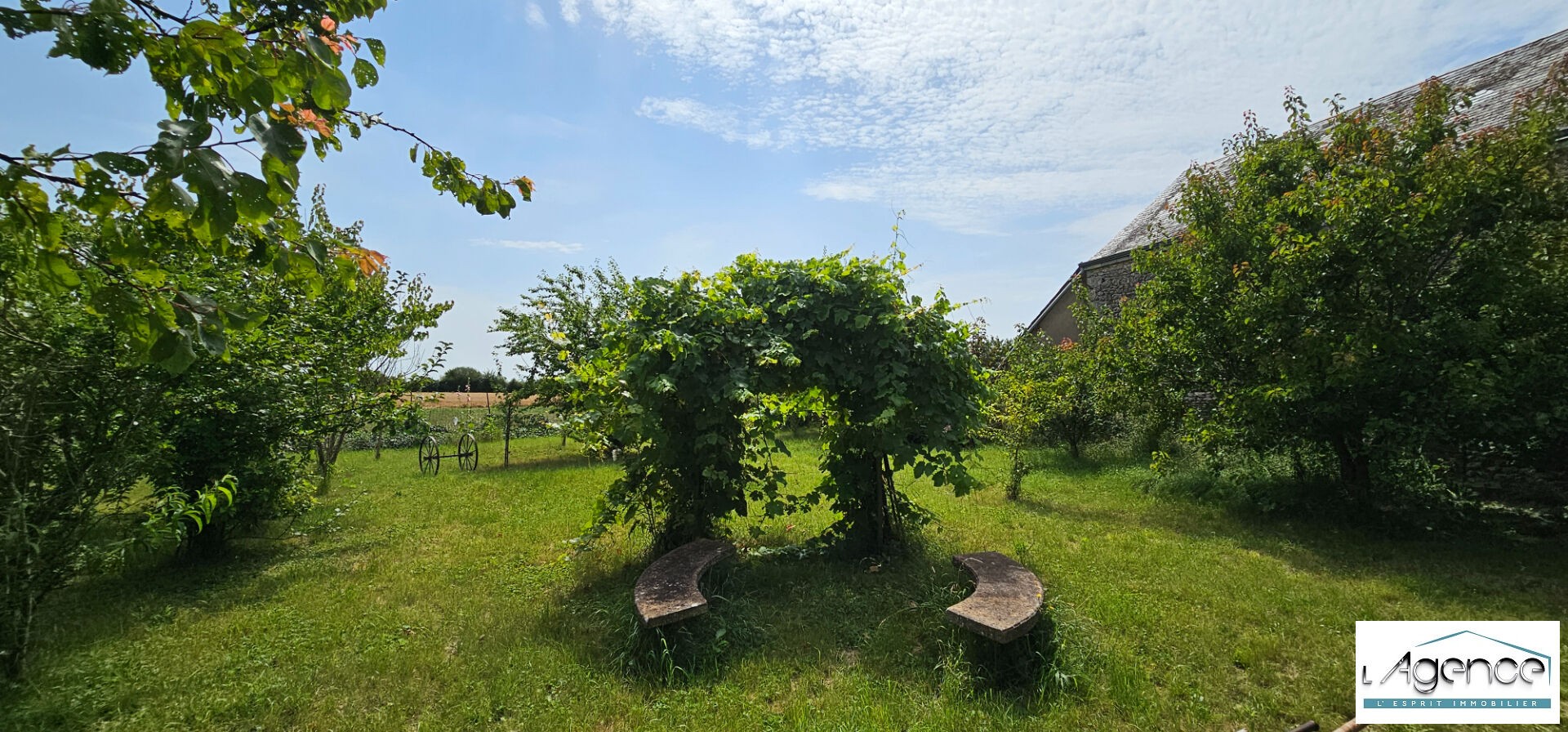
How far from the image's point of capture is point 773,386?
4879 millimetres

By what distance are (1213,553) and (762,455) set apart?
422cm

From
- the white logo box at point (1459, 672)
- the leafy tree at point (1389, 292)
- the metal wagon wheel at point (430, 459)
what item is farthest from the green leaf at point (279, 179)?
the metal wagon wheel at point (430, 459)

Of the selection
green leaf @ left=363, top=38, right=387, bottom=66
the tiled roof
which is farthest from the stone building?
green leaf @ left=363, top=38, right=387, bottom=66

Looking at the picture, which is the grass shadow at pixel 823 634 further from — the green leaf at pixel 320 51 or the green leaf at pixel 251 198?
the green leaf at pixel 320 51

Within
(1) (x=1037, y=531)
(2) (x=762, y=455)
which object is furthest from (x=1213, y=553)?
(2) (x=762, y=455)

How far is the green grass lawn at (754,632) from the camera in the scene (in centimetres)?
312

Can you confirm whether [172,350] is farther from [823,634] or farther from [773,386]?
[773,386]

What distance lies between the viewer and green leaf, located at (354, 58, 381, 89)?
1.80 m

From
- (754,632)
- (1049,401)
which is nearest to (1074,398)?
(1049,401)

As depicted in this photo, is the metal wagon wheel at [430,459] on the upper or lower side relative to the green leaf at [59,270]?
lower

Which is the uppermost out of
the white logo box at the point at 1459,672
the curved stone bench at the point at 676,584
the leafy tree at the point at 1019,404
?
the leafy tree at the point at 1019,404

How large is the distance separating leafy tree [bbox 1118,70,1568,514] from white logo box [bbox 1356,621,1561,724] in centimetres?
278

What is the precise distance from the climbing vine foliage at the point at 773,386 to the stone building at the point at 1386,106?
16.8 ft

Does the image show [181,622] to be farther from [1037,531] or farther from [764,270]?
[1037,531]
